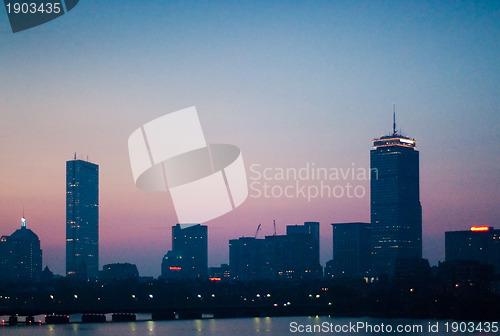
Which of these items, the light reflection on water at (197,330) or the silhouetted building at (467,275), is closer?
the light reflection on water at (197,330)

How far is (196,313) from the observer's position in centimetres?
13562

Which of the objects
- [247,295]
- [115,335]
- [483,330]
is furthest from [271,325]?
[247,295]

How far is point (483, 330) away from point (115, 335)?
39312 millimetres

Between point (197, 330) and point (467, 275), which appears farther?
point (467, 275)

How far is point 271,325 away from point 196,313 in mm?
28928

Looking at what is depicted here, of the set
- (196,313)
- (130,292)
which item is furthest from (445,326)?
(130,292)

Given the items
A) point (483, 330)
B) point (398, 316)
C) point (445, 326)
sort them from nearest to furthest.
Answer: point (483, 330) → point (445, 326) → point (398, 316)

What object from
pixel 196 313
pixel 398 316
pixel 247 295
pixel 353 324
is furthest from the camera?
pixel 247 295

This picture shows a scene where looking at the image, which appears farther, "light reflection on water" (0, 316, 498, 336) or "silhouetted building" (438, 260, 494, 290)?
"silhouetted building" (438, 260, 494, 290)

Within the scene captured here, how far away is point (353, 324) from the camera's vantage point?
106750mm

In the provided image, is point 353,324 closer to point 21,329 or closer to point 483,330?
point 483,330

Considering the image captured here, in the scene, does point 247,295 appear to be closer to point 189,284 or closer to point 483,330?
point 189,284

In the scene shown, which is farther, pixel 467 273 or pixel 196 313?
pixel 467 273

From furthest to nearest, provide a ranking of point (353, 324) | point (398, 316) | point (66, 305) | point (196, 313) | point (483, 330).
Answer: point (66, 305)
point (196, 313)
point (398, 316)
point (353, 324)
point (483, 330)
